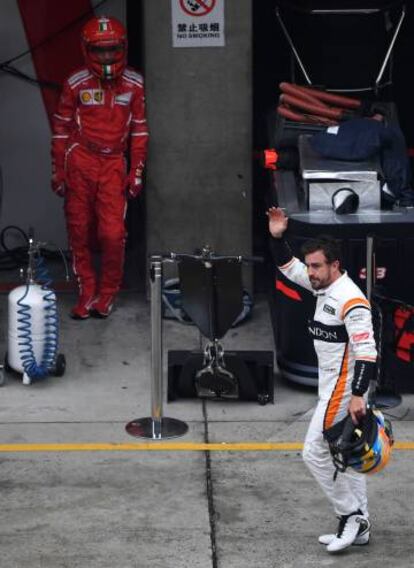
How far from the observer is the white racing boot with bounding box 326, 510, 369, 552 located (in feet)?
24.5

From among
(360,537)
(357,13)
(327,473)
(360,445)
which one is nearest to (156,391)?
(327,473)

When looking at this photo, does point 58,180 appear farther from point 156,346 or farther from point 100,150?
point 156,346

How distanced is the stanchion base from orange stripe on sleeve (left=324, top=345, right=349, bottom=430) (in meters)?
1.98

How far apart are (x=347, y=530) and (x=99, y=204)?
481 centimetres

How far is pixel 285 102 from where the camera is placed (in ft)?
36.9

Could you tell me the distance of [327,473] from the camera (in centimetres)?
751

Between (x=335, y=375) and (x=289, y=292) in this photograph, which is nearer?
(x=335, y=375)

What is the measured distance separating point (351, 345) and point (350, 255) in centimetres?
241

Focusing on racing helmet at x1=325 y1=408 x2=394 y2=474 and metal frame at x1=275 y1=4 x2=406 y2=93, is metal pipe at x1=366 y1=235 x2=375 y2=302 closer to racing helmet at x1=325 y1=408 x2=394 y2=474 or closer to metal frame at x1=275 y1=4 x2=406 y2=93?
racing helmet at x1=325 y1=408 x2=394 y2=474

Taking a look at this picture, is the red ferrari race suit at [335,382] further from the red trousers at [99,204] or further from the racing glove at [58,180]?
the racing glove at [58,180]

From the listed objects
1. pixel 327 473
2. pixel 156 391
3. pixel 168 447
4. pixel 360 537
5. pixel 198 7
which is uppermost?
pixel 198 7

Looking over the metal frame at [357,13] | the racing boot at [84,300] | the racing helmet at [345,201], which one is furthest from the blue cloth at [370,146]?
the racing boot at [84,300]

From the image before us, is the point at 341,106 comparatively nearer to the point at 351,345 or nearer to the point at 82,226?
the point at 82,226

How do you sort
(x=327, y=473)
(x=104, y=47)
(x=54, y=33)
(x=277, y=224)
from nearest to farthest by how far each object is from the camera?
(x=327, y=473) < (x=277, y=224) < (x=104, y=47) < (x=54, y=33)
